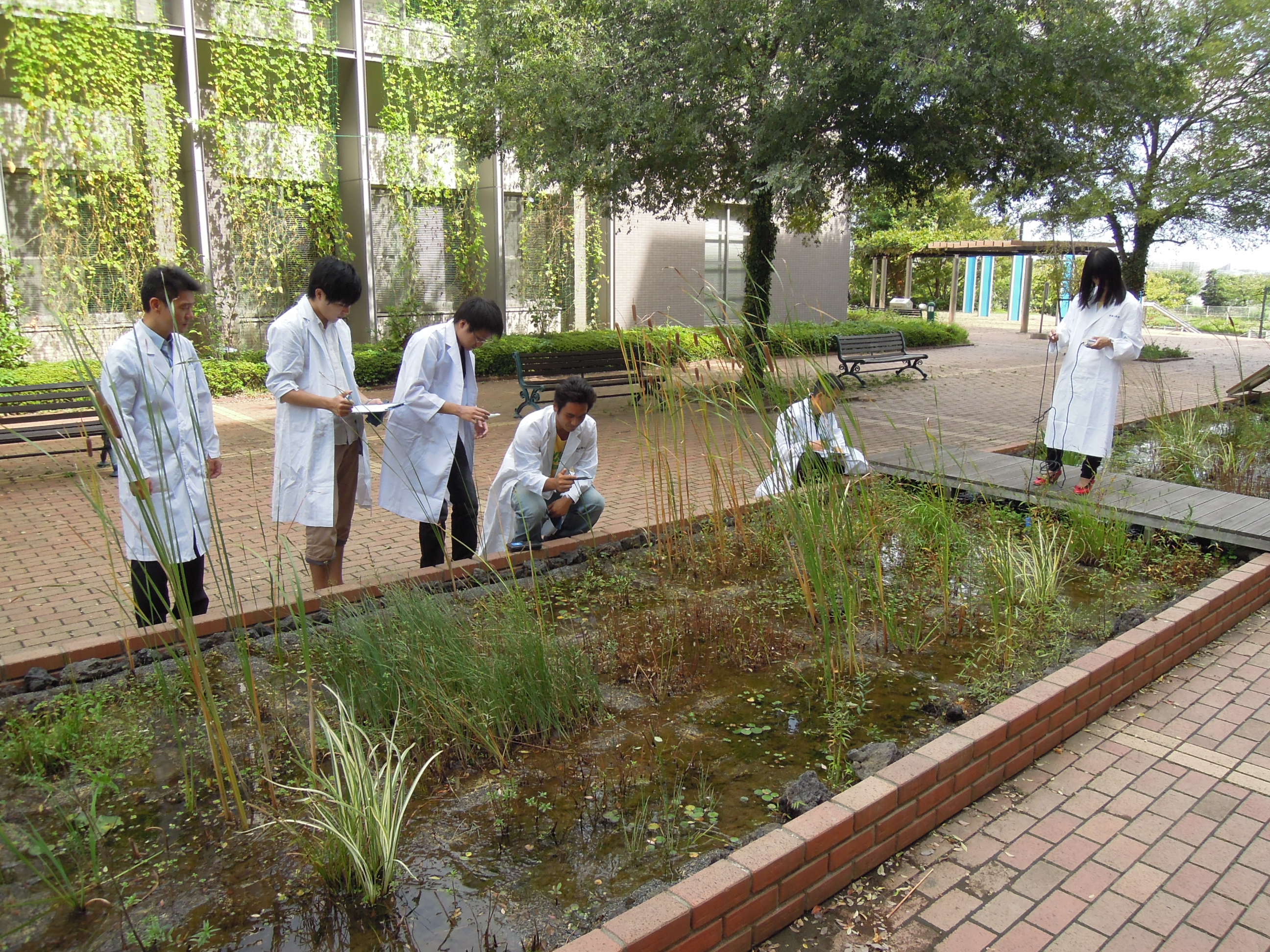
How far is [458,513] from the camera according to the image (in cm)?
502

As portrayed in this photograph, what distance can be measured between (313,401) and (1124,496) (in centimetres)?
480

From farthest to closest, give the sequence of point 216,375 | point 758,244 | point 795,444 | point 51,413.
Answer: point 216,375 → point 758,244 → point 51,413 → point 795,444

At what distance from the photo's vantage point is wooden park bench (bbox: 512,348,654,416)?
431 inches

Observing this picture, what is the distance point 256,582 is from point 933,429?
7.00 meters

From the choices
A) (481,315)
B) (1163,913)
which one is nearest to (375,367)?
(481,315)

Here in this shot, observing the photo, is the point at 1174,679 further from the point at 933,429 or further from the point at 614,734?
the point at 933,429

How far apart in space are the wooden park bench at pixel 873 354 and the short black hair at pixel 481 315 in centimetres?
982

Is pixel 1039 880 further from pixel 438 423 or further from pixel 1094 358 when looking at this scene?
pixel 1094 358

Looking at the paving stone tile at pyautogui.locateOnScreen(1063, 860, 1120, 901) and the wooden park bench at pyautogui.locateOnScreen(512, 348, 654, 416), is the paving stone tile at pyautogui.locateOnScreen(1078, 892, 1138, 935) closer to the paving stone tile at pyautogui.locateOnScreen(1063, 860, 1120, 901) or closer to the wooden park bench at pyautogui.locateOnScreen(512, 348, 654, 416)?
the paving stone tile at pyautogui.locateOnScreen(1063, 860, 1120, 901)

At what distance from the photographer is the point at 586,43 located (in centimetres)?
954

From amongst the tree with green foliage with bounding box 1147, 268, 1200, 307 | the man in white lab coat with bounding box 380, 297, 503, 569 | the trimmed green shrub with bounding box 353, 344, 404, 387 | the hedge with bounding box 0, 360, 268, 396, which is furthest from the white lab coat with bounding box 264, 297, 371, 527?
the tree with green foliage with bounding box 1147, 268, 1200, 307

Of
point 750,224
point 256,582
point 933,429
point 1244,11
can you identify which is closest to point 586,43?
point 750,224

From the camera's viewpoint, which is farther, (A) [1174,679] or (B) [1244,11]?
(B) [1244,11]

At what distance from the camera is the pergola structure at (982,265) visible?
78.6 feet
